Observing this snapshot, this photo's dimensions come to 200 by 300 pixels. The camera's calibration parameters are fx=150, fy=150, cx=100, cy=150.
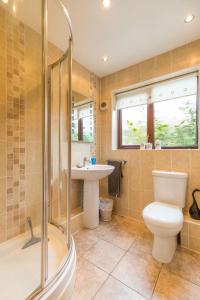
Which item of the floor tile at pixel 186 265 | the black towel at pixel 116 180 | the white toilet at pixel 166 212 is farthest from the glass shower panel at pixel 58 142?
the floor tile at pixel 186 265

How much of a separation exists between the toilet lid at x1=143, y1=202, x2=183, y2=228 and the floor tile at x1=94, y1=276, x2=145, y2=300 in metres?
0.53

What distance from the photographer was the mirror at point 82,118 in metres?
2.12

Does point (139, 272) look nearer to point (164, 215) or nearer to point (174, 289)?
point (174, 289)

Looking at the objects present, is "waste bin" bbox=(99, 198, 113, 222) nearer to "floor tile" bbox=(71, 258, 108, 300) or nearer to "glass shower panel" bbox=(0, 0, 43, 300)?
"floor tile" bbox=(71, 258, 108, 300)

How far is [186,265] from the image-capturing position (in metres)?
1.36

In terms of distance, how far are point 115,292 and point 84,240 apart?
2.24ft

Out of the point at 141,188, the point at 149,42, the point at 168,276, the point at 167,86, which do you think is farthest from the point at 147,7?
the point at 168,276

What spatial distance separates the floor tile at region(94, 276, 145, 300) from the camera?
1.06 m

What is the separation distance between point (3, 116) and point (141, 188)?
1856 millimetres

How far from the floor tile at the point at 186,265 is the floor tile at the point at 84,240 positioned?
761mm

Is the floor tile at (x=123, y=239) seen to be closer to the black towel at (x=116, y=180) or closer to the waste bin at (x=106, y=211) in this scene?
the waste bin at (x=106, y=211)

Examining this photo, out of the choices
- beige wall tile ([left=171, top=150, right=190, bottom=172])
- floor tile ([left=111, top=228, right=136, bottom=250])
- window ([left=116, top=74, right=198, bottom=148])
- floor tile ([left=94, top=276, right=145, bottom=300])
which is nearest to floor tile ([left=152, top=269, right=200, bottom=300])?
floor tile ([left=94, top=276, right=145, bottom=300])

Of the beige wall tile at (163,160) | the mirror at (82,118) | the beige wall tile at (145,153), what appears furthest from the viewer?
the mirror at (82,118)

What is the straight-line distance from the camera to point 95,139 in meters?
2.46
